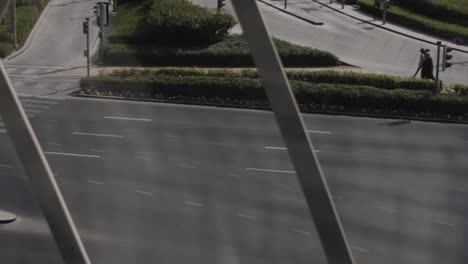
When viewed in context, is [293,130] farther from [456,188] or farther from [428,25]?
[428,25]

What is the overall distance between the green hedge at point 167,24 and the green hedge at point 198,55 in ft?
0.06

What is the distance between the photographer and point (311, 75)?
154 centimetres

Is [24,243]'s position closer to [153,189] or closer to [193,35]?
[153,189]

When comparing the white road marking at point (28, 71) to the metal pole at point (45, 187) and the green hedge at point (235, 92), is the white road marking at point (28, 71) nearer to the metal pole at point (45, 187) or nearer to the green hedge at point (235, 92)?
the green hedge at point (235, 92)

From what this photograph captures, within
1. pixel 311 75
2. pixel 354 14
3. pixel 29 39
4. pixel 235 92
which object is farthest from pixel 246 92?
A: pixel 354 14

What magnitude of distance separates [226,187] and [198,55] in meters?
0.34

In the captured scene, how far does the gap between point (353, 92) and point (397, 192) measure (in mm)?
552

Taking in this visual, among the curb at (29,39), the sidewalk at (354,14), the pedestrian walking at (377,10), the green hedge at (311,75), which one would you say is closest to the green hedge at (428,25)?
the sidewalk at (354,14)

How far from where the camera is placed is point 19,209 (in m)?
1.49

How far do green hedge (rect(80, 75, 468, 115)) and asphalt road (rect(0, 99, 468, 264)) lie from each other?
0.03 metres

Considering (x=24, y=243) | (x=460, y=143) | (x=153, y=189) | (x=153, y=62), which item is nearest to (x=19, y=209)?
(x=24, y=243)

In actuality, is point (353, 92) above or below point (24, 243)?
above

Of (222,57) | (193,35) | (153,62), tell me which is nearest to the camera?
(153,62)

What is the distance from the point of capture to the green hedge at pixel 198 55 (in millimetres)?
1380
